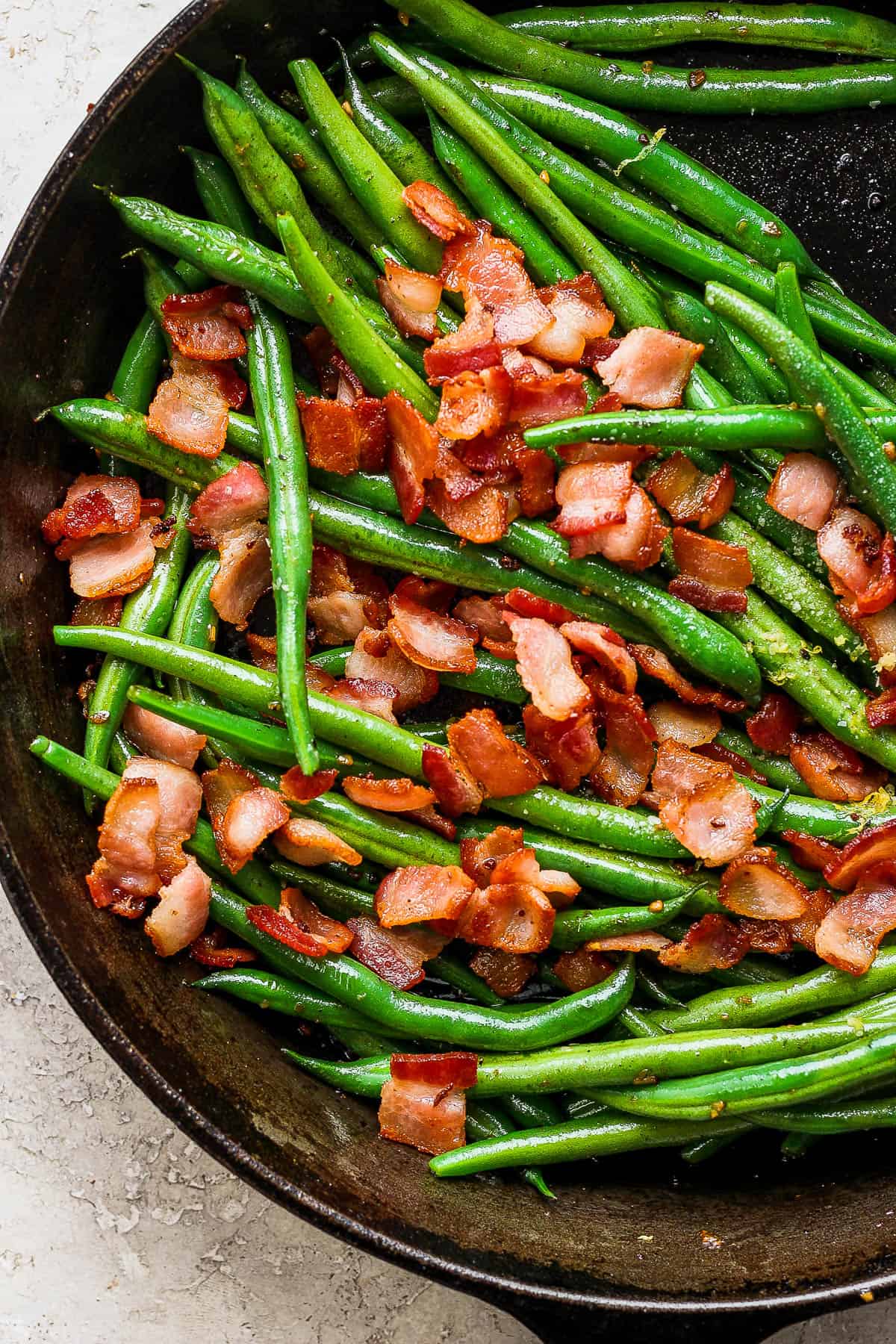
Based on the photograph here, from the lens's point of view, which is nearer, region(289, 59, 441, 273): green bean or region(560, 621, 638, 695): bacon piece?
region(560, 621, 638, 695): bacon piece

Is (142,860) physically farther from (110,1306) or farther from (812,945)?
(812,945)

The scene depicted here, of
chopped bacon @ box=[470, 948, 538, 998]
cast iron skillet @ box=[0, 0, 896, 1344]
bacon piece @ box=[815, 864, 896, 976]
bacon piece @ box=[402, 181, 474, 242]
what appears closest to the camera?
cast iron skillet @ box=[0, 0, 896, 1344]

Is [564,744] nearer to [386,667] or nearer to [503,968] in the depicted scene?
[386,667]

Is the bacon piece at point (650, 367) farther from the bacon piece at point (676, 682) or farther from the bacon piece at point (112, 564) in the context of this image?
the bacon piece at point (112, 564)

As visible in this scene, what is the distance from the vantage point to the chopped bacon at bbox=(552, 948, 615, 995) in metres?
3.25

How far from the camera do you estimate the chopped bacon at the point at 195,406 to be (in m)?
3.25

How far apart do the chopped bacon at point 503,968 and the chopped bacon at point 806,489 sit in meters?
1.50

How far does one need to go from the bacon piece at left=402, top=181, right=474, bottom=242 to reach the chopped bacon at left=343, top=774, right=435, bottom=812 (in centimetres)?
157

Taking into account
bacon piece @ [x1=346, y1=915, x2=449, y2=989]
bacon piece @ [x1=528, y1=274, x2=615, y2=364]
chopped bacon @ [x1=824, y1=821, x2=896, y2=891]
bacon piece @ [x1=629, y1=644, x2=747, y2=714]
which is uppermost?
bacon piece @ [x1=528, y1=274, x2=615, y2=364]

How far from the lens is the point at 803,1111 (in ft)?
10.2

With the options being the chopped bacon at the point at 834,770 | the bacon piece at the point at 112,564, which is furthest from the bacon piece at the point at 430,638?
the chopped bacon at the point at 834,770

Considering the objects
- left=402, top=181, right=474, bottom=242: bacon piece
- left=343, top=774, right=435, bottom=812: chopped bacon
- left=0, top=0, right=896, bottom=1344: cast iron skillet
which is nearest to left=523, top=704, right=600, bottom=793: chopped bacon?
left=343, top=774, right=435, bottom=812: chopped bacon

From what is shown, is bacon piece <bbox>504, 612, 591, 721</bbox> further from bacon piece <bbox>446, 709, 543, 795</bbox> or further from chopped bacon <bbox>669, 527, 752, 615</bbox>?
chopped bacon <bbox>669, 527, 752, 615</bbox>

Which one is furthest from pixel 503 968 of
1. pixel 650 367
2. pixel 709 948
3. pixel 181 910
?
pixel 650 367
